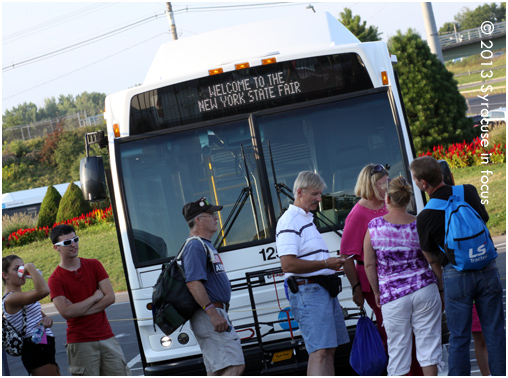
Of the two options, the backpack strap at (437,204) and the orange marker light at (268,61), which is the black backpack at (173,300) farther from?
the orange marker light at (268,61)

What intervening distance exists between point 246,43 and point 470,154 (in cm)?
1575

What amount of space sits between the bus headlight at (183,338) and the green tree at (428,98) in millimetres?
17570

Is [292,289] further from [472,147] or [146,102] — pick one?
[472,147]

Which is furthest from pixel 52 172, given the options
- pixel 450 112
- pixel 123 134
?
pixel 123 134

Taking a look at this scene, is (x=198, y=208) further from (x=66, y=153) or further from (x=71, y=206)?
(x=66, y=153)

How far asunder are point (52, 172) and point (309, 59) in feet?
158

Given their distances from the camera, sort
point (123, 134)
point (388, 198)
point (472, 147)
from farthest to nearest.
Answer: point (472, 147) → point (123, 134) → point (388, 198)

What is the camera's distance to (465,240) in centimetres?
446

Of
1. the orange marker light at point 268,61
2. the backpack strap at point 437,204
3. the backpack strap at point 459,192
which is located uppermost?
the orange marker light at point 268,61

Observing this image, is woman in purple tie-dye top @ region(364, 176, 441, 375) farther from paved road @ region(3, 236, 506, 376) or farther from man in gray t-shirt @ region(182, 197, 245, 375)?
paved road @ region(3, 236, 506, 376)

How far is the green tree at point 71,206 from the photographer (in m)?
28.3

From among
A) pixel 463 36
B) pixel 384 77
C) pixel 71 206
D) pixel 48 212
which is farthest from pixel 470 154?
pixel 463 36

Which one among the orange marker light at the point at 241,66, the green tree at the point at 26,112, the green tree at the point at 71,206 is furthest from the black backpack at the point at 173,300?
the green tree at the point at 26,112

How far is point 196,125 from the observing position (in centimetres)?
651
